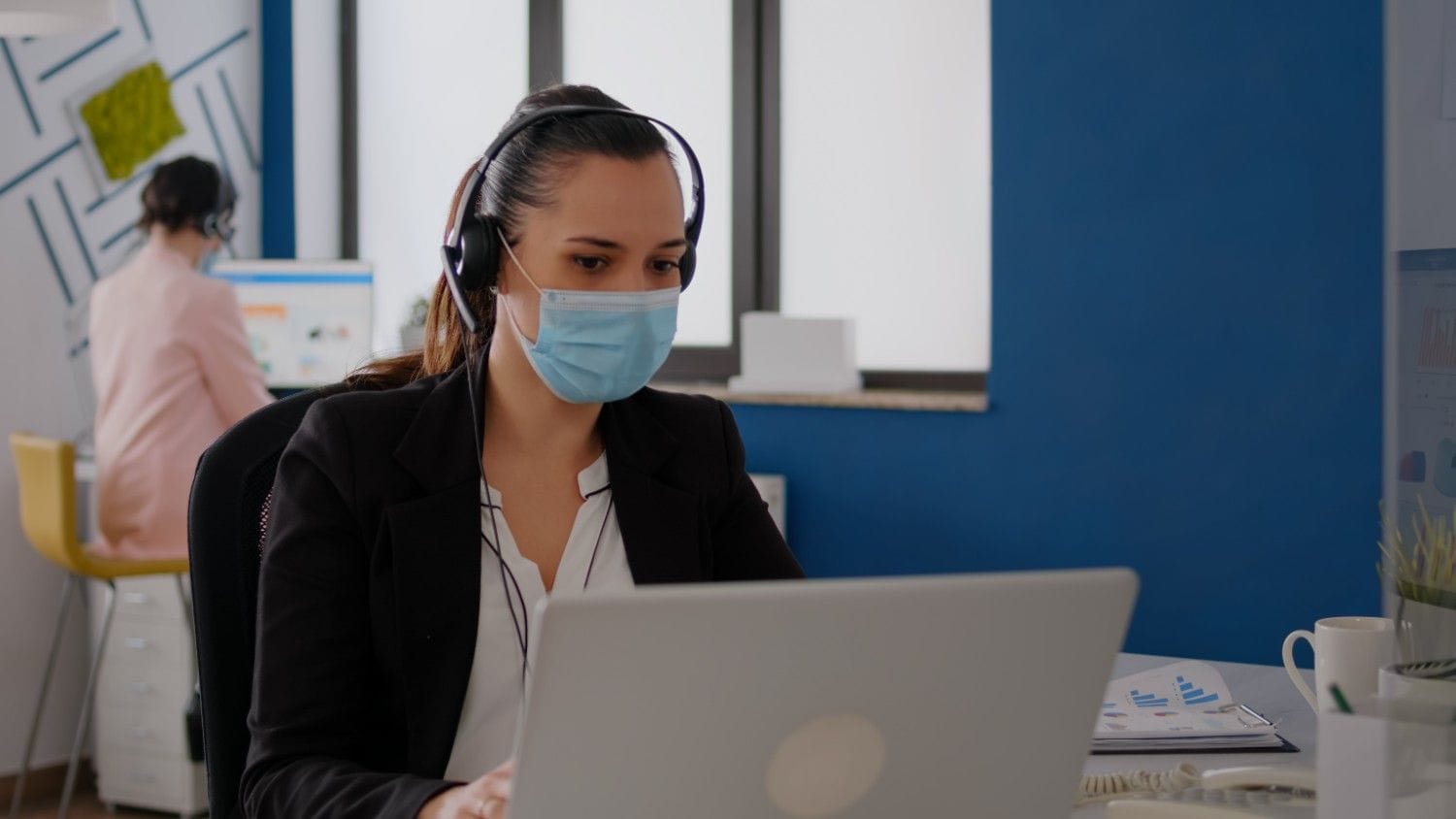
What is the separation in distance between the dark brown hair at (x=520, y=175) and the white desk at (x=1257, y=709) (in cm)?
65

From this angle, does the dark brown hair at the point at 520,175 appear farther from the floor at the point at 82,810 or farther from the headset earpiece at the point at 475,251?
the floor at the point at 82,810

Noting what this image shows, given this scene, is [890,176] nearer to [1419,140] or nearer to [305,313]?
[305,313]

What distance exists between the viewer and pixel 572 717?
0.71 metres

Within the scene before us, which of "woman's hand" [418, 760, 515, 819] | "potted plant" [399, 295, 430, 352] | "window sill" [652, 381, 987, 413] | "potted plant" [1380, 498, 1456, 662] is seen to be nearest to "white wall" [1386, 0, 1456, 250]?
"potted plant" [1380, 498, 1456, 662]

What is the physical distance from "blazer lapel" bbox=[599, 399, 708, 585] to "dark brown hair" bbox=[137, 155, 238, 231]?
2.35 meters

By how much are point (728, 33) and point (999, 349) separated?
4.13ft

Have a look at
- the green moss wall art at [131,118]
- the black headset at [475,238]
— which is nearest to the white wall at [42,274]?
the green moss wall art at [131,118]

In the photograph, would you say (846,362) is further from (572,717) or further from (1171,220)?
(572,717)

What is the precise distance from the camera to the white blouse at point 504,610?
1315 mm

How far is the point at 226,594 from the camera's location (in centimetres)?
127

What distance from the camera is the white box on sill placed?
3.54 metres

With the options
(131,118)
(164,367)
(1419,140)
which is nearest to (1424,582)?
(1419,140)

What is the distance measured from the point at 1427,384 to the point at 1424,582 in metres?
0.12

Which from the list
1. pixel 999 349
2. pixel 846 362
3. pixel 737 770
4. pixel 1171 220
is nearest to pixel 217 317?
pixel 846 362
